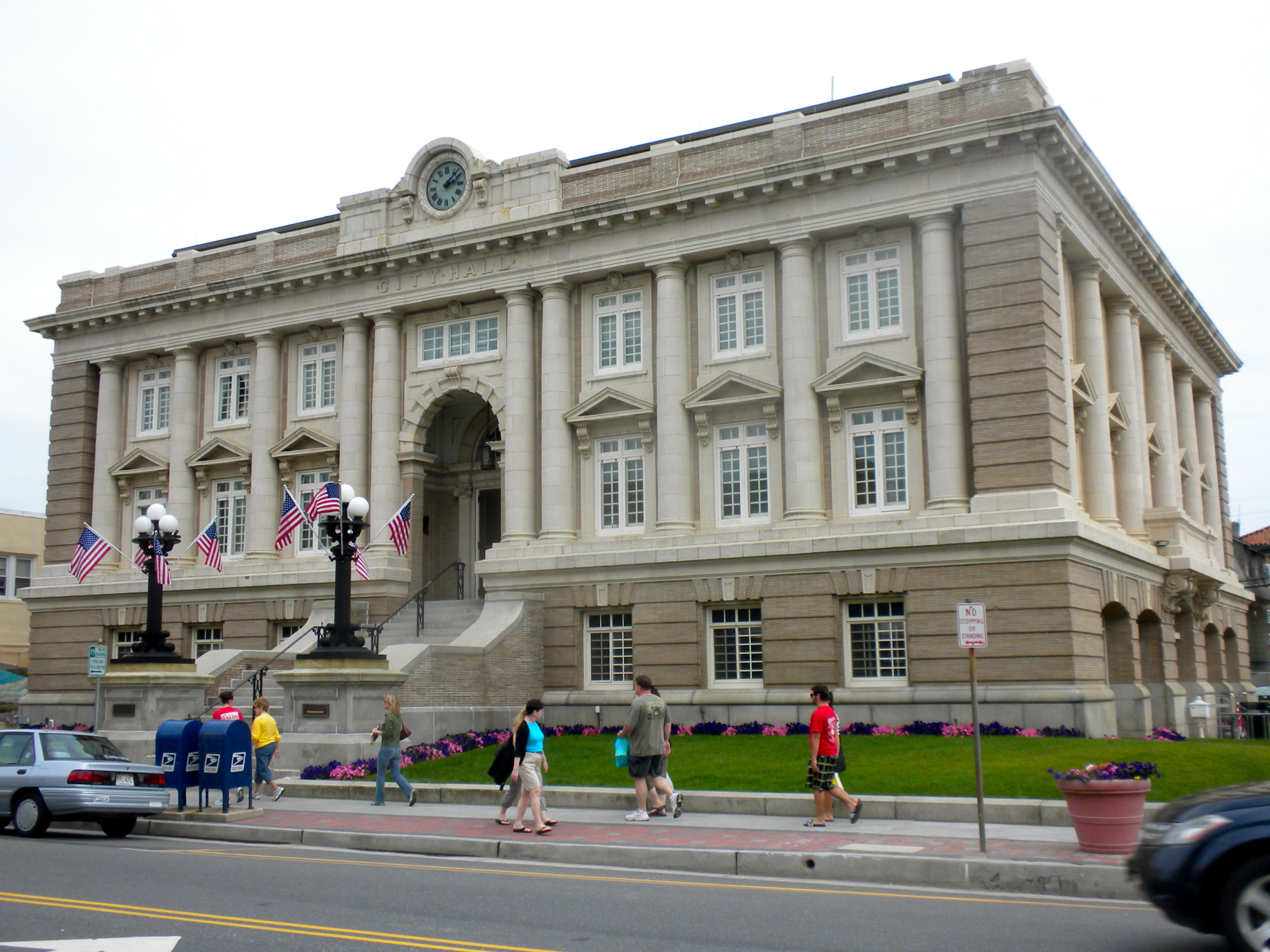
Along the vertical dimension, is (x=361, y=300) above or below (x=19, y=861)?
above

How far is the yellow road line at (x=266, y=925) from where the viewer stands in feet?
30.8

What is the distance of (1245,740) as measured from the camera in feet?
90.9

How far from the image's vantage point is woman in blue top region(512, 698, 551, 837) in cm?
1636

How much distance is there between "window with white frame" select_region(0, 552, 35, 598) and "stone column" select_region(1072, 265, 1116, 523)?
161 ft

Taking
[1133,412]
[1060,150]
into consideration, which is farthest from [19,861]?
[1133,412]

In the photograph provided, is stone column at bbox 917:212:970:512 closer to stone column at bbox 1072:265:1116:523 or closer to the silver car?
stone column at bbox 1072:265:1116:523

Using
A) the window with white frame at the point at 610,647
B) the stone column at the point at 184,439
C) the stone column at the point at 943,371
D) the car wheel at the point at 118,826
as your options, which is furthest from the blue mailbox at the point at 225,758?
the stone column at the point at 184,439

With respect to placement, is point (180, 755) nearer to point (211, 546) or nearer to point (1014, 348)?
point (211, 546)

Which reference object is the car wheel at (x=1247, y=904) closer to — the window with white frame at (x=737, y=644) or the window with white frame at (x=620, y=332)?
the window with white frame at (x=737, y=644)

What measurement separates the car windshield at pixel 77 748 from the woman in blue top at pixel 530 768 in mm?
6400

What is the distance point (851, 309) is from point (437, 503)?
14687 millimetres

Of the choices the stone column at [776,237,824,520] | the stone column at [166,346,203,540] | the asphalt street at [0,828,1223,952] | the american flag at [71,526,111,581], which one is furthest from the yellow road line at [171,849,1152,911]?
the stone column at [166,346,203,540]

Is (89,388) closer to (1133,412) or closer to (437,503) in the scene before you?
(437,503)

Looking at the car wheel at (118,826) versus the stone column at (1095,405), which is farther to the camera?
the stone column at (1095,405)
